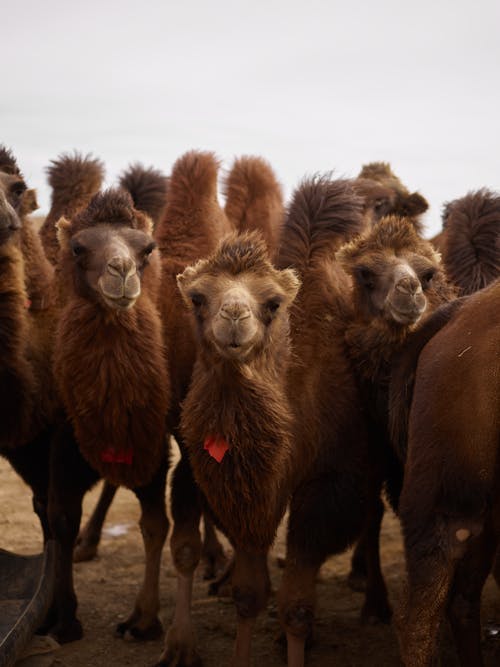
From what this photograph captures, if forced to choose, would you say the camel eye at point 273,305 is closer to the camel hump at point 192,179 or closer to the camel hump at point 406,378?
the camel hump at point 406,378

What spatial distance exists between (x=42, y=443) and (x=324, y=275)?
2239mm

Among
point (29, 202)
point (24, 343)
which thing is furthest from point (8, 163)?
point (24, 343)

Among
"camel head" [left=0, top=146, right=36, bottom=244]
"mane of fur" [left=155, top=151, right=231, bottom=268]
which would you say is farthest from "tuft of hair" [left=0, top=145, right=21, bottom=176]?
"mane of fur" [left=155, top=151, right=231, bottom=268]

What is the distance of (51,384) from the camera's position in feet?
18.4

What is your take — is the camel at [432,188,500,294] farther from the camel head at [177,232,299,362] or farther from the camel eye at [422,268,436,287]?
the camel head at [177,232,299,362]

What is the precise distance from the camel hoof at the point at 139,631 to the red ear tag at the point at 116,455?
1.25 meters

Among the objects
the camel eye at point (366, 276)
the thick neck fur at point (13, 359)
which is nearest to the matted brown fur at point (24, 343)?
the thick neck fur at point (13, 359)

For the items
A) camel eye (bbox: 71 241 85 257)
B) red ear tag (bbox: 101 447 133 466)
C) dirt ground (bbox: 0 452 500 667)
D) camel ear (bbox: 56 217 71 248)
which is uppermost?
camel ear (bbox: 56 217 71 248)

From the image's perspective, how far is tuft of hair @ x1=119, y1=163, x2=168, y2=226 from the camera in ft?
21.4

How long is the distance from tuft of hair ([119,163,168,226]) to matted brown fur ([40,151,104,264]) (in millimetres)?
294

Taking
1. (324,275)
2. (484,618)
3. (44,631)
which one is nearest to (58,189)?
(324,275)

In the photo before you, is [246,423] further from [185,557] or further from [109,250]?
[185,557]

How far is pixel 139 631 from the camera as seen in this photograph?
18.1ft

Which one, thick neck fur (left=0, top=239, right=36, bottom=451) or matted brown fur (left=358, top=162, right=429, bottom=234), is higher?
matted brown fur (left=358, top=162, right=429, bottom=234)
